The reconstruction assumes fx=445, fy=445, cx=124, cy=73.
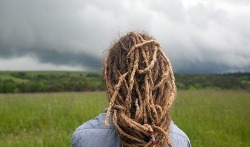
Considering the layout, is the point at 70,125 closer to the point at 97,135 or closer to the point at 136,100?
the point at 97,135

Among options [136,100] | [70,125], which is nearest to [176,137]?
[136,100]

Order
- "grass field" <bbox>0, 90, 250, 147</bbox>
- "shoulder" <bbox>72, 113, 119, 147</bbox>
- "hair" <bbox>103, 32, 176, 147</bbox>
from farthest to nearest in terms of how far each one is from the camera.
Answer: "grass field" <bbox>0, 90, 250, 147</bbox> < "shoulder" <bbox>72, 113, 119, 147</bbox> < "hair" <bbox>103, 32, 176, 147</bbox>

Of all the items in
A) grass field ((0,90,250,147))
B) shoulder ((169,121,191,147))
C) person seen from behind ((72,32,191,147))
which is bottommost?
grass field ((0,90,250,147))

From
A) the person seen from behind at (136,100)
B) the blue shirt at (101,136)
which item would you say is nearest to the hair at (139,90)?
the person seen from behind at (136,100)

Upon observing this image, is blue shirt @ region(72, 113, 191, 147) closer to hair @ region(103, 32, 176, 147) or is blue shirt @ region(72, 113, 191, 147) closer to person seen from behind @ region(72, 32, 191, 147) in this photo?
person seen from behind @ region(72, 32, 191, 147)

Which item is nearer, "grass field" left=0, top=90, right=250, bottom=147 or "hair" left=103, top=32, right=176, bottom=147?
"hair" left=103, top=32, right=176, bottom=147

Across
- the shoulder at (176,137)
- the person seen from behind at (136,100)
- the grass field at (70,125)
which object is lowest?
the grass field at (70,125)

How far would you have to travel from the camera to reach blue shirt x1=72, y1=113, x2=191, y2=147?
1875 mm

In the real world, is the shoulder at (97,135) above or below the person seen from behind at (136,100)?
below

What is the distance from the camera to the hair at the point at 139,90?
1709mm

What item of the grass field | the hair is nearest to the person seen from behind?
the hair

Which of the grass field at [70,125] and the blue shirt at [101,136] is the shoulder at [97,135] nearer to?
the blue shirt at [101,136]

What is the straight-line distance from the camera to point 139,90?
180 cm

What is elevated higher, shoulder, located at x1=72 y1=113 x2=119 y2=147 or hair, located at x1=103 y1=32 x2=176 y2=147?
hair, located at x1=103 y1=32 x2=176 y2=147
